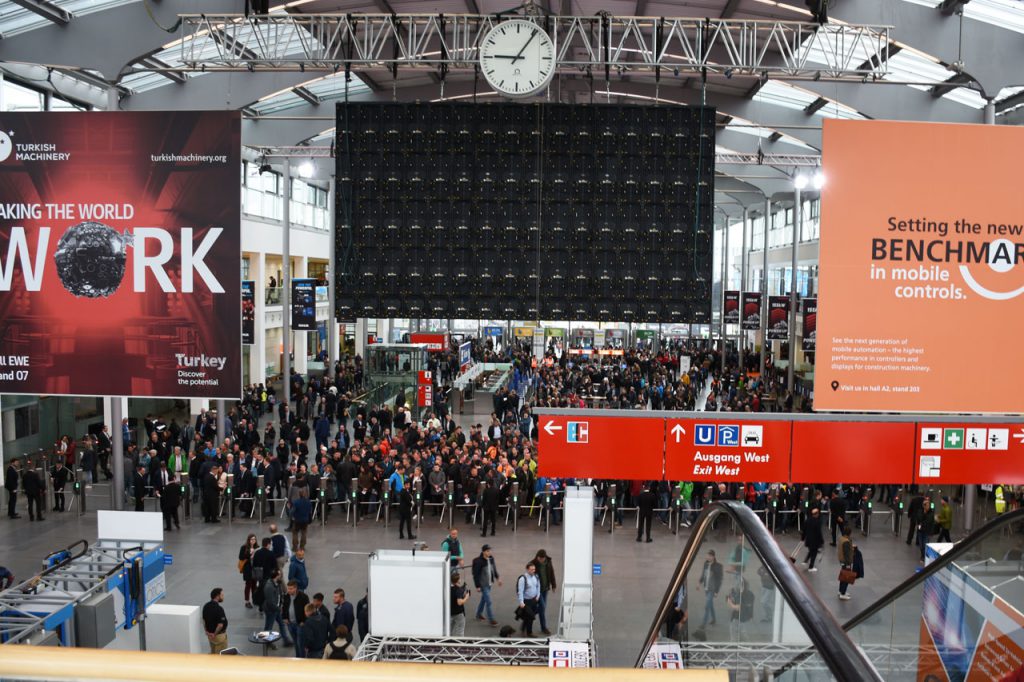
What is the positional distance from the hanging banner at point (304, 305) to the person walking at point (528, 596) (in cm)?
→ 1519

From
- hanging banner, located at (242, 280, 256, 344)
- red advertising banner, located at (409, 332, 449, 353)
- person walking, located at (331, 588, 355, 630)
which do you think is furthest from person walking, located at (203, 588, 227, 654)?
red advertising banner, located at (409, 332, 449, 353)

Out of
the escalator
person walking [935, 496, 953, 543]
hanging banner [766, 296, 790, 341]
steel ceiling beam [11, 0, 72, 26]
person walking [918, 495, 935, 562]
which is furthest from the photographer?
hanging banner [766, 296, 790, 341]

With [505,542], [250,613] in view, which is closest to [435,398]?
[505,542]

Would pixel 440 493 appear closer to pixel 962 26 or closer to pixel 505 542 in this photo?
pixel 505 542

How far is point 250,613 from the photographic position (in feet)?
40.6

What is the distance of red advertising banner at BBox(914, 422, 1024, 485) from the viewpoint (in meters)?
11.6

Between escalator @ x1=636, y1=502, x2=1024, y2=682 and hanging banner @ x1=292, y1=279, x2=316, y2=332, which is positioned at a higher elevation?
hanging banner @ x1=292, y1=279, x2=316, y2=332

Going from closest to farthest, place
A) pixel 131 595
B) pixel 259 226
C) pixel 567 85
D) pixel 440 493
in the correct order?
pixel 131 595
pixel 440 493
pixel 567 85
pixel 259 226

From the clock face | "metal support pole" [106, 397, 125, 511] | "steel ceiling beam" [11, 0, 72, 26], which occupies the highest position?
"steel ceiling beam" [11, 0, 72, 26]

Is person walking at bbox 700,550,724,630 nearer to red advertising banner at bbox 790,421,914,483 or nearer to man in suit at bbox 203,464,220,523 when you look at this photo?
red advertising banner at bbox 790,421,914,483

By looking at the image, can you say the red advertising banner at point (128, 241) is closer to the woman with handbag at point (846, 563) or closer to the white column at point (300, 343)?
the woman with handbag at point (846, 563)

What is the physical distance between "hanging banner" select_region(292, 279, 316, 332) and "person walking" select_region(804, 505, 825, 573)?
15736 millimetres

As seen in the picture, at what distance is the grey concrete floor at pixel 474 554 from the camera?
12.4 metres

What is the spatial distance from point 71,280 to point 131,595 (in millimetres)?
4322
